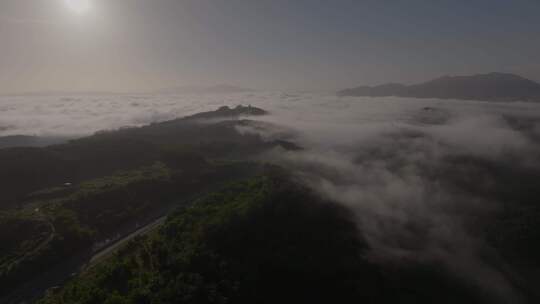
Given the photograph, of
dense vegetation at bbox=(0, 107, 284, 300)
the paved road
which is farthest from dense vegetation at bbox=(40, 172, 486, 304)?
dense vegetation at bbox=(0, 107, 284, 300)

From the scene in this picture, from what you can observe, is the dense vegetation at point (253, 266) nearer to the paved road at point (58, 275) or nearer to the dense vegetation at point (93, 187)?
the paved road at point (58, 275)

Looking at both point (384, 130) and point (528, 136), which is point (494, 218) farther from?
point (528, 136)

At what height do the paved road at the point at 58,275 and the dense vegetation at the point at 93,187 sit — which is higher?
the dense vegetation at the point at 93,187

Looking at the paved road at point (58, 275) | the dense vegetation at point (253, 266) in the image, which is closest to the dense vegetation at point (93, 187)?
the paved road at point (58, 275)

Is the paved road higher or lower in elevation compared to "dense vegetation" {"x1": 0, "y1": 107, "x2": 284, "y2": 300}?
lower

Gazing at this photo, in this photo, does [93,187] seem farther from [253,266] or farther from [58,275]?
[253,266]

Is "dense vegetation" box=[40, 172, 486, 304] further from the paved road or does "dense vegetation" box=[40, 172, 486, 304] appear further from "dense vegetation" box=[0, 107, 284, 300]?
"dense vegetation" box=[0, 107, 284, 300]

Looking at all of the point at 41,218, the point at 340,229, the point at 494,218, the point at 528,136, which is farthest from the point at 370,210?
the point at 528,136

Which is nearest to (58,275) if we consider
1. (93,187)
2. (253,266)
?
(253,266)
